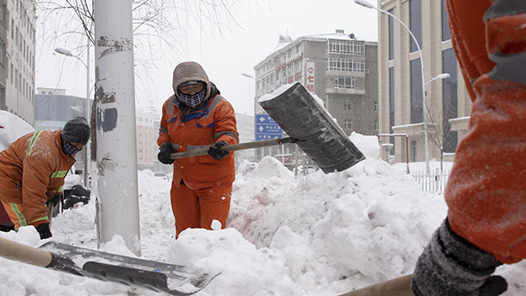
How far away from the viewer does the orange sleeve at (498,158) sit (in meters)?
0.68

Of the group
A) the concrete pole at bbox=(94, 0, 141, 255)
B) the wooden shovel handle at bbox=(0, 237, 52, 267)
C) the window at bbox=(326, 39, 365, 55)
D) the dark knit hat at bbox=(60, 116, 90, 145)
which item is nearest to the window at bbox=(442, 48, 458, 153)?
the window at bbox=(326, 39, 365, 55)

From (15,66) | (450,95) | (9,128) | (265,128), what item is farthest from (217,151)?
(450,95)

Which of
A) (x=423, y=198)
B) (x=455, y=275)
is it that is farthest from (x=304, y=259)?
(x=455, y=275)

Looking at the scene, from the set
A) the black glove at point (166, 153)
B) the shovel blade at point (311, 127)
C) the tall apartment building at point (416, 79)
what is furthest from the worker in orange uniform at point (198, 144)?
the tall apartment building at point (416, 79)

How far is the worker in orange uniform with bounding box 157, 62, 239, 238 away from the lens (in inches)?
133

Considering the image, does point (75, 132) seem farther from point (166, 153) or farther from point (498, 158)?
point (498, 158)

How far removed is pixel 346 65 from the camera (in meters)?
47.5

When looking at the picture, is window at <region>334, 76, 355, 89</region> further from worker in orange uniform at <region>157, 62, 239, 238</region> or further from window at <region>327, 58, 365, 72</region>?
worker in orange uniform at <region>157, 62, 239, 238</region>

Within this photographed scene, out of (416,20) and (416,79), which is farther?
(416,20)

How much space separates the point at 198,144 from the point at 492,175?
3.01m

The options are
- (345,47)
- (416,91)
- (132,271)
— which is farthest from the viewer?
(345,47)

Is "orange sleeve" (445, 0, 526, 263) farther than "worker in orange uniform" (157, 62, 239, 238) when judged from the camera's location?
No

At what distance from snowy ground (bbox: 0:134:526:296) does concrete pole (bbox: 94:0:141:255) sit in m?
0.26

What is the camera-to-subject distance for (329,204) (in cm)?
338
